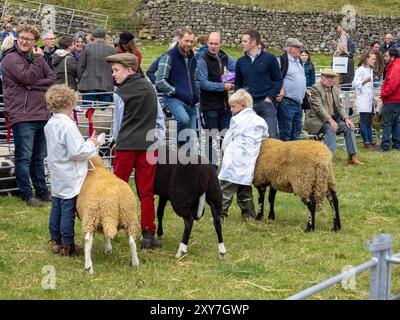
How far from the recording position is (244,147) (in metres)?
9.02

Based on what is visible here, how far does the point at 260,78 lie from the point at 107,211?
4.77 m

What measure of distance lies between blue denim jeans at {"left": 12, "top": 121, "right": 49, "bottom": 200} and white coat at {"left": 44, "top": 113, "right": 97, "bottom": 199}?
235 cm

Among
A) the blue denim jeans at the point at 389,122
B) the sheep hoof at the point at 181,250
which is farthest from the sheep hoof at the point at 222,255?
the blue denim jeans at the point at 389,122

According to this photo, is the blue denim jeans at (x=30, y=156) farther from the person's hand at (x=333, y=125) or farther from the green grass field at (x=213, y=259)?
the person's hand at (x=333, y=125)

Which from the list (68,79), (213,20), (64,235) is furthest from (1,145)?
(213,20)

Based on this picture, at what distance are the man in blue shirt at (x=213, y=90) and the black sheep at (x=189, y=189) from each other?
341 cm

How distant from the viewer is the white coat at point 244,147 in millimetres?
9031

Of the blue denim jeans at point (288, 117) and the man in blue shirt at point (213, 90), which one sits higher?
the man in blue shirt at point (213, 90)

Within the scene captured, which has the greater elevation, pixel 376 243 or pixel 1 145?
pixel 376 243

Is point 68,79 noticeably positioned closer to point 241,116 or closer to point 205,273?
point 241,116

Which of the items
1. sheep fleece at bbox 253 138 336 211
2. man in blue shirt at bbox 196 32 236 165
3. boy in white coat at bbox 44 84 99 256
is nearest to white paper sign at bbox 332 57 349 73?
man in blue shirt at bbox 196 32 236 165

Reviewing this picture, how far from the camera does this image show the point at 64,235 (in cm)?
750

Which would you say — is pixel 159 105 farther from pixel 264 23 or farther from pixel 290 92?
pixel 264 23

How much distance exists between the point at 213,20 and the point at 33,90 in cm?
2732
